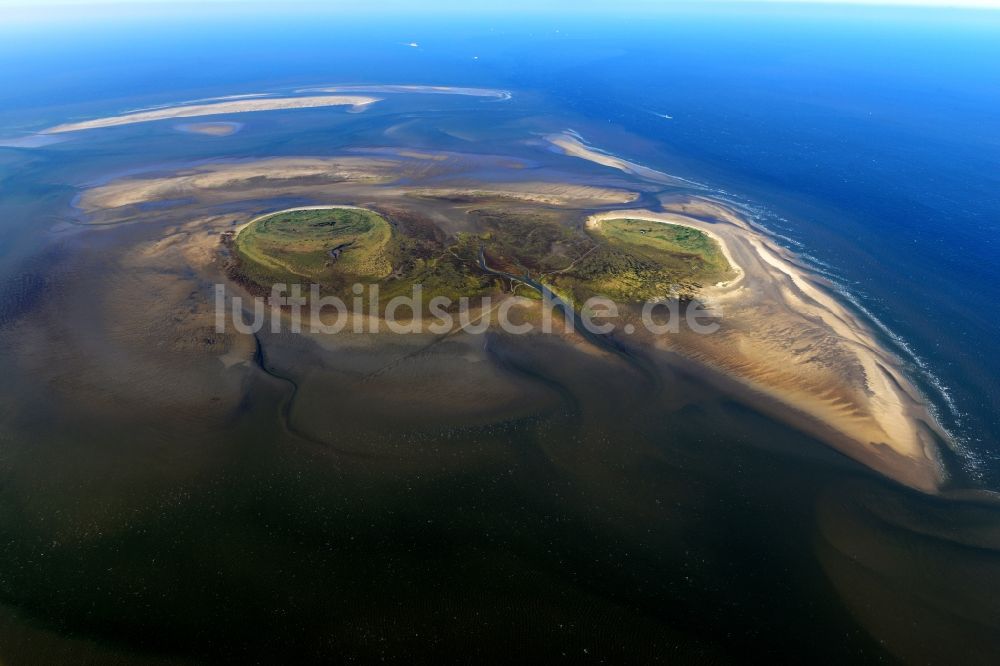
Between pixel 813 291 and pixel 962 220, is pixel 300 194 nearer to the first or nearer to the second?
pixel 813 291

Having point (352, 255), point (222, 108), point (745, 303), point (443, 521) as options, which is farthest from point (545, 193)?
point (222, 108)

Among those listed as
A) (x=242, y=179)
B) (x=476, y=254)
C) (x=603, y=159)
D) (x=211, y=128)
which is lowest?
(x=476, y=254)

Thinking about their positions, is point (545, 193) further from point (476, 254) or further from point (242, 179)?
point (242, 179)

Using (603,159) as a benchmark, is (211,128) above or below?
below

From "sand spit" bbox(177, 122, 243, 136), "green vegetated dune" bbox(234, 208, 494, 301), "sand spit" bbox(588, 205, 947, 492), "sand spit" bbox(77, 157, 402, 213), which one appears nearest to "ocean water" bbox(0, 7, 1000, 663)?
"sand spit" bbox(588, 205, 947, 492)

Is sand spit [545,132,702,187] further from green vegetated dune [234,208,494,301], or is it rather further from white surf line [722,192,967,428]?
green vegetated dune [234,208,494,301]

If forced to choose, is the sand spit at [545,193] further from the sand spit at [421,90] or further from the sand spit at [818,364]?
the sand spit at [421,90]
